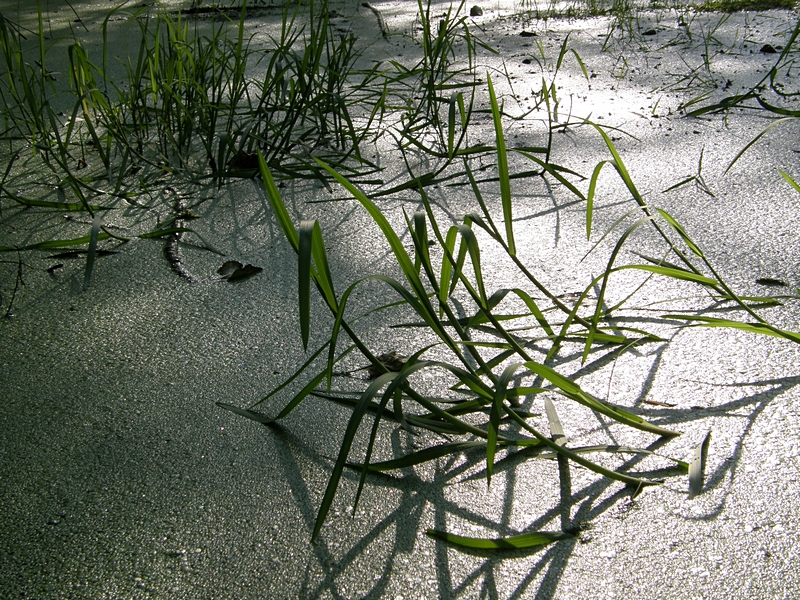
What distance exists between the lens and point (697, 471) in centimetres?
65

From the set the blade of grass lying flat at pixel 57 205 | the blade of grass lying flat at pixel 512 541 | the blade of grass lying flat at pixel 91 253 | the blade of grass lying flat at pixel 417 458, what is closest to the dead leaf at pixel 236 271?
the blade of grass lying flat at pixel 91 253

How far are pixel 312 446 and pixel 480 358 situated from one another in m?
0.20

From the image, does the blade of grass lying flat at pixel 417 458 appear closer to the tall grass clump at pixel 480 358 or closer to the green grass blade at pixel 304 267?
the tall grass clump at pixel 480 358

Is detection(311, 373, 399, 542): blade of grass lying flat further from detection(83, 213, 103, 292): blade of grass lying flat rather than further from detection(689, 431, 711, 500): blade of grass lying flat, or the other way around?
detection(83, 213, 103, 292): blade of grass lying flat

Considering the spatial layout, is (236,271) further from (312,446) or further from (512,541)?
(512,541)

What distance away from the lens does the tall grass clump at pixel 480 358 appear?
619 millimetres

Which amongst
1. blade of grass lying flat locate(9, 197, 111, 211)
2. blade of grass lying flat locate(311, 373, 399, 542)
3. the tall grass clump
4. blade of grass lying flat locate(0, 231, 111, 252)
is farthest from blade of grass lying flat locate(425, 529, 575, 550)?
blade of grass lying flat locate(9, 197, 111, 211)

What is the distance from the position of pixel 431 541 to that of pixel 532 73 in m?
1.70

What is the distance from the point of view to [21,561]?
620 mm

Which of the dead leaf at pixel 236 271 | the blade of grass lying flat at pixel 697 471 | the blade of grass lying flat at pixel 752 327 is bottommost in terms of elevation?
the dead leaf at pixel 236 271

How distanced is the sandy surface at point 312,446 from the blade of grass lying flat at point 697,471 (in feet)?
0.04

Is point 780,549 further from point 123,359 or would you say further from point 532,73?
point 532,73

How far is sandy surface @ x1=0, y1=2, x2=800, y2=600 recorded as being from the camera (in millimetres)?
603

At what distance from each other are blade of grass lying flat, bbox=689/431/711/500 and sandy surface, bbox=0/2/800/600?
0.01 metres
